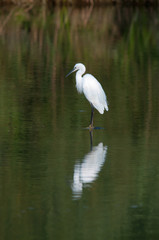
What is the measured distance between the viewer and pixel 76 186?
6.68 m

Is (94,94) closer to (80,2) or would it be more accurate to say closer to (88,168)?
(88,168)

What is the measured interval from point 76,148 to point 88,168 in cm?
102

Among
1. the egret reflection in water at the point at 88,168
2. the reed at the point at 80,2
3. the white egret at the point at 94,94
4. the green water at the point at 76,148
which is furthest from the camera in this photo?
the reed at the point at 80,2

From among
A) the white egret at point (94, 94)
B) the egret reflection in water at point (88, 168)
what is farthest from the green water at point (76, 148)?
the white egret at point (94, 94)

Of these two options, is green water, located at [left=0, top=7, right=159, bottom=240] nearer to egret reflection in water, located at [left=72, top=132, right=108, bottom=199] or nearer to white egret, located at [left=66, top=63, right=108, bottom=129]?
egret reflection in water, located at [left=72, top=132, right=108, bottom=199]

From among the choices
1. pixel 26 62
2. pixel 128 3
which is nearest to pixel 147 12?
pixel 128 3

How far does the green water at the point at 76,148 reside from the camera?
5738mm

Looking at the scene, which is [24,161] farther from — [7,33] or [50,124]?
[7,33]

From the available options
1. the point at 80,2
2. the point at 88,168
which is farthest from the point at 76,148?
the point at 80,2

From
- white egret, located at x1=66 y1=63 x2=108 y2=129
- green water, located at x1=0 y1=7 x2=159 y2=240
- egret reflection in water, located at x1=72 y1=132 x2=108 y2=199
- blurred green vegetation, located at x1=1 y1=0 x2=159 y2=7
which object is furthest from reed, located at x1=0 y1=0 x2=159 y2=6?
egret reflection in water, located at x1=72 y1=132 x2=108 y2=199

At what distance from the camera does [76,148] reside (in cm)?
831

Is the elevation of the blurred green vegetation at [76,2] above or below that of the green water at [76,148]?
above

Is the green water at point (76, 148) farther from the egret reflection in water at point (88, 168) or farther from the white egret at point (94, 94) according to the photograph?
the white egret at point (94, 94)

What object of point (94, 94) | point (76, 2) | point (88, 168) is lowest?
point (88, 168)
